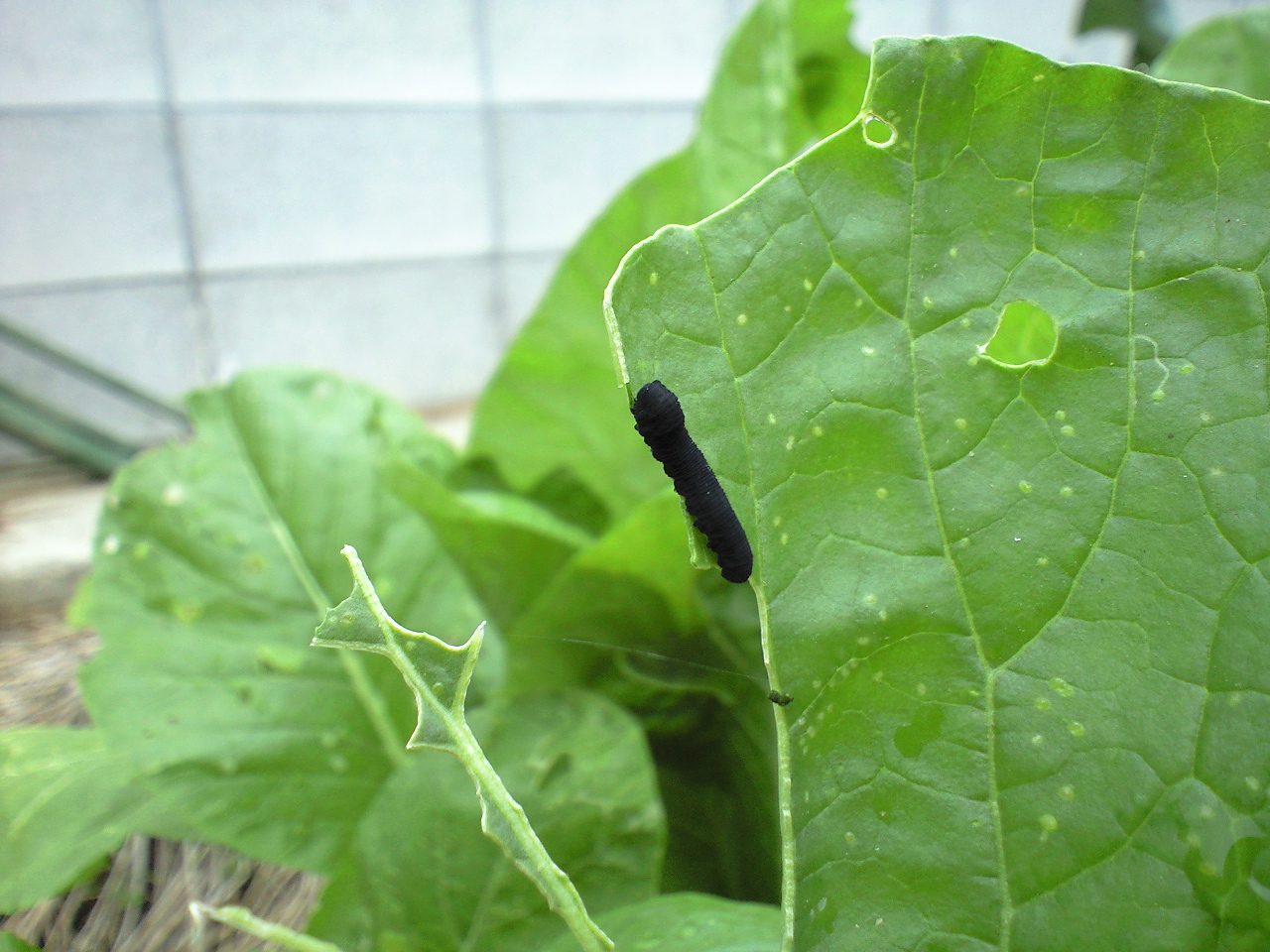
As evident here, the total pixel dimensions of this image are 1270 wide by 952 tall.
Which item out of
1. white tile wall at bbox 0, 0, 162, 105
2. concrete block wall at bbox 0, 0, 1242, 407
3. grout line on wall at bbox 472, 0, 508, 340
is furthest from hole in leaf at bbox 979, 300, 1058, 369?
grout line on wall at bbox 472, 0, 508, 340

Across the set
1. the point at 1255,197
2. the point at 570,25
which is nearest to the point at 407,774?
the point at 1255,197

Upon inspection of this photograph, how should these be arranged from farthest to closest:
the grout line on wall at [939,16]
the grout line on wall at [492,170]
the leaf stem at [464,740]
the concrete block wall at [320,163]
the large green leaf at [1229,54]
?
the grout line on wall at [939,16] → the grout line on wall at [492,170] → the concrete block wall at [320,163] → the large green leaf at [1229,54] → the leaf stem at [464,740]

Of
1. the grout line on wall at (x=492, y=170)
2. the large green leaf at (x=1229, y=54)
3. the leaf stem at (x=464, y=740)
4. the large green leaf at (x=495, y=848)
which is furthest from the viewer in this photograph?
the grout line on wall at (x=492, y=170)

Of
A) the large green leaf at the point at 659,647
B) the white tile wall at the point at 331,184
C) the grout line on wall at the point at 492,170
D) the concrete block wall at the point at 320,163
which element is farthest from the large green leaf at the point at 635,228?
the grout line on wall at the point at 492,170

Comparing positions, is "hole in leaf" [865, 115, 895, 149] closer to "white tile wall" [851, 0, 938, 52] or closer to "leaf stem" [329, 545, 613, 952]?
"leaf stem" [329, 545, 613, 952]

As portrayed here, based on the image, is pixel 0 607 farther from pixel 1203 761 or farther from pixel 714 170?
pixel 1203 761

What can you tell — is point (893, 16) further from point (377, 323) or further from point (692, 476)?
point (692, 476)

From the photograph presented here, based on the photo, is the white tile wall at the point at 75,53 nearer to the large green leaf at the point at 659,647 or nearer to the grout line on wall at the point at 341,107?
the grout line on wall at the point at 341,107
